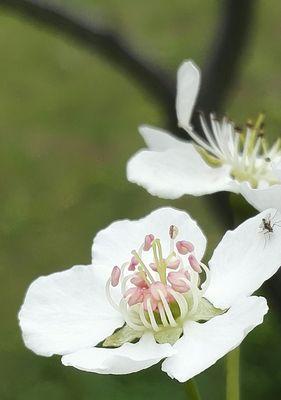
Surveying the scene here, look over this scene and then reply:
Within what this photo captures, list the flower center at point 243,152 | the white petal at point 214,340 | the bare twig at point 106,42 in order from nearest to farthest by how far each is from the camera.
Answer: the white petal at point 214,340, the flower center at point 243,152, the bare twig at point 106,42

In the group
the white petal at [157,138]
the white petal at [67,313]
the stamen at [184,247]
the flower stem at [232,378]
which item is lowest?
the flower stem at [232,378]

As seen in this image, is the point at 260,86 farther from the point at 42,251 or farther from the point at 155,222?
the point at 155,222

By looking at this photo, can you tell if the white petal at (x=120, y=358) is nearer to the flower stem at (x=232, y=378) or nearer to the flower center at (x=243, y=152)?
the flower stem at (x=232, y=378)

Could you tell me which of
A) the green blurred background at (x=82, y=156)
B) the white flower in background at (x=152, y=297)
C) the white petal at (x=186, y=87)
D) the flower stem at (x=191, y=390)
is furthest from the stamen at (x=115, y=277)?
the green blurred background at (x=82, y=156)

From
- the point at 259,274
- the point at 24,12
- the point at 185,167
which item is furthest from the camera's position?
the point at 24,12

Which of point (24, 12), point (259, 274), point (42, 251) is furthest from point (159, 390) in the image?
point (259, 274)

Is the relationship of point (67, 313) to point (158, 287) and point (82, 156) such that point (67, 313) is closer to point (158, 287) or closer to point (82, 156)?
point (158, 287)

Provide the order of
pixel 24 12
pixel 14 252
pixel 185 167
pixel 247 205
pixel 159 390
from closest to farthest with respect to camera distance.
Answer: pixel 247 205, pixel 185 167, pixel 24 12, pixel 159 390, pixel 14 252
